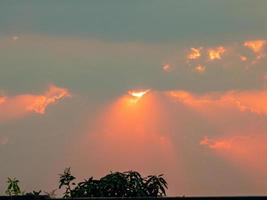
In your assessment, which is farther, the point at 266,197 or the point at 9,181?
the point at 9,181

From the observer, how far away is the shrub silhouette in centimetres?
3475

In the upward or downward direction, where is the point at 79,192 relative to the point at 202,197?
upward

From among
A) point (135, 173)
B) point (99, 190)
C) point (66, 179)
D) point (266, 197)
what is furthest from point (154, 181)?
point (266, 197)

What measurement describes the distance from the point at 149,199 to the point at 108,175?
43.9 feet

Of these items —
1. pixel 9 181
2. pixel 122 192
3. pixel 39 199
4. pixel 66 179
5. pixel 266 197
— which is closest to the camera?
pixel 266 197

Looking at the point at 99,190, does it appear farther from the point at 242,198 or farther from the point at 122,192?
the point at 242,198

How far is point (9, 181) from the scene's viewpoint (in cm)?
4050

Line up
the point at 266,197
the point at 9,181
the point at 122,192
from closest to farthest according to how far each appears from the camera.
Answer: the point at 266,197, the point at 122,192, the point at 9,181

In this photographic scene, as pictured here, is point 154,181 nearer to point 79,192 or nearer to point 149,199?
point 79,192

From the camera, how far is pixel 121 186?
1367 inches

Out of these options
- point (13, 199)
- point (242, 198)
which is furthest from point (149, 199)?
point (13, 199)

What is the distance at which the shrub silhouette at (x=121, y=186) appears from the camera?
34.8 meters

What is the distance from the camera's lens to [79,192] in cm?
3525

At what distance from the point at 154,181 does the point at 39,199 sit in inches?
481
